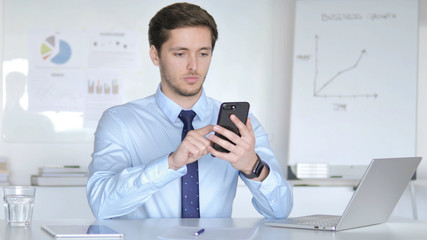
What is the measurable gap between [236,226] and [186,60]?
0.67 meters

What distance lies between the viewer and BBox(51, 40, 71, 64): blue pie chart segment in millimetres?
4344

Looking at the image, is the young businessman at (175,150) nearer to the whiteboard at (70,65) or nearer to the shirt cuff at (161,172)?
the shirt cuff at (161,172)

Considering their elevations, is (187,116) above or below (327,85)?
below

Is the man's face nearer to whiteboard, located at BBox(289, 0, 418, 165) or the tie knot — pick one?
the tie knot

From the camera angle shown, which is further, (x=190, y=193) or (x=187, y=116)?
(x=187, y=116)

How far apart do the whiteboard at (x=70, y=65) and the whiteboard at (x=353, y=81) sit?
657mm

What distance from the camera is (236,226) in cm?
189

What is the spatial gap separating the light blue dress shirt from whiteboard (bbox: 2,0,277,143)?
2015mm

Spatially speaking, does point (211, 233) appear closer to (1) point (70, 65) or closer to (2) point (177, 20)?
(2) point (177, 20)

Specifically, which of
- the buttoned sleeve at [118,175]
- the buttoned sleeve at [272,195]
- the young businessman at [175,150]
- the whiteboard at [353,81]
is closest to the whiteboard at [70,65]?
the whiteboard at [353,81]

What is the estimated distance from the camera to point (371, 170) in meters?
1.72

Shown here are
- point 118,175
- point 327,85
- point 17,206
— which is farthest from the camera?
point 327,85

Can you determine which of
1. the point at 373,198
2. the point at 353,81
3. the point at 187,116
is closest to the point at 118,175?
the point at 187,116

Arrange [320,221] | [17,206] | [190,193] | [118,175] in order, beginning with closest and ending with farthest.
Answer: [17,206] → [320,221] → [118,175] → [190,193]
